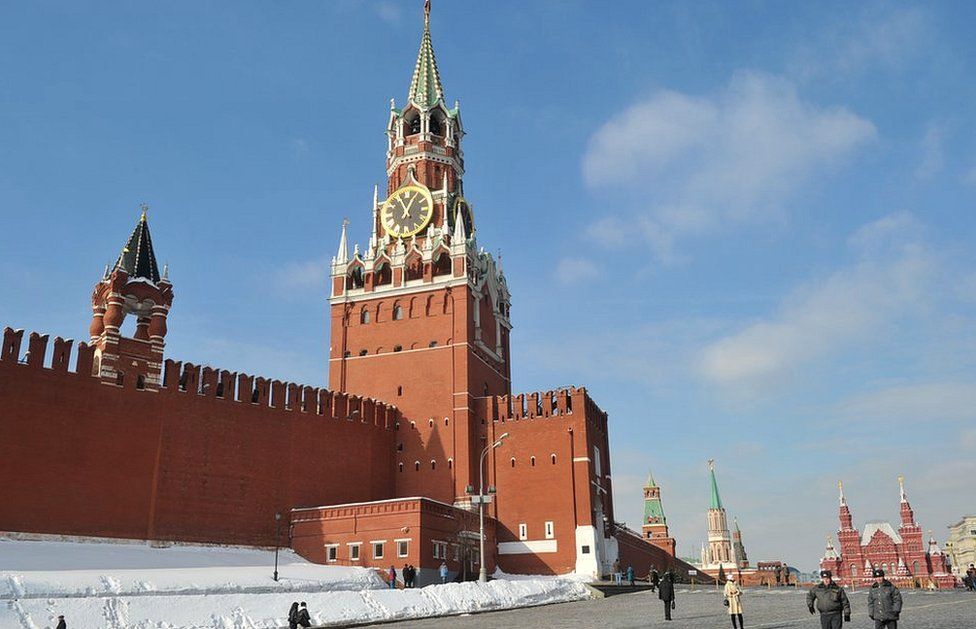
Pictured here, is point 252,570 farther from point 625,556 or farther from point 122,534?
point 625,556

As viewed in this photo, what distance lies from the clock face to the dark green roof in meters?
17.3

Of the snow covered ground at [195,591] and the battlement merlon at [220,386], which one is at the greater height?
the battlement merlon at [220,386]

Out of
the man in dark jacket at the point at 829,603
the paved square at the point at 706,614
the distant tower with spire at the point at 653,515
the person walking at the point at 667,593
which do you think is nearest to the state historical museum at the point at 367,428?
the paved square at the point at 706,614

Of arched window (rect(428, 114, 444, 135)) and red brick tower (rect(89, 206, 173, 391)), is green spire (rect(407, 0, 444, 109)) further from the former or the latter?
red brick tower (rect(89, 206, 173, 391))

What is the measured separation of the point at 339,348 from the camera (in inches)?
2079

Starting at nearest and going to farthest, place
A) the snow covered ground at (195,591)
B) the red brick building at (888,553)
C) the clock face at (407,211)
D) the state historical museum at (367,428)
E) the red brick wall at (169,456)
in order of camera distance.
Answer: the snow covered ground at (195,591), the red brick wall at (169,456), the state historical museum at (367,428), the clock face at (407,211), the red brick building at (888,553)

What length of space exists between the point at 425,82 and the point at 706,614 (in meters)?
45.1

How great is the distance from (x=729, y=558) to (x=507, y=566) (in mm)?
79518

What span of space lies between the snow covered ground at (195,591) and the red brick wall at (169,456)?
120 centimetres

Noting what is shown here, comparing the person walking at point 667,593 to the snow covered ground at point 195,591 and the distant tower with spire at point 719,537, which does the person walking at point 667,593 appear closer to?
the snow covered ground at point 195,591

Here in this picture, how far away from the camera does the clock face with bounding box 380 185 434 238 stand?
5559 centimetres

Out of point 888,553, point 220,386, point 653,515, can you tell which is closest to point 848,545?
point 888,553

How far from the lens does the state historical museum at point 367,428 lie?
3525 centimetres

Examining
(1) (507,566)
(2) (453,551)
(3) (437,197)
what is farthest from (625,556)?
(3) (437,197)
